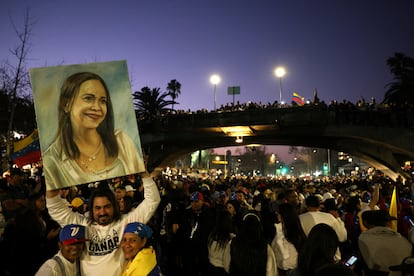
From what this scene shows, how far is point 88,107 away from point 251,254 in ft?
8.76

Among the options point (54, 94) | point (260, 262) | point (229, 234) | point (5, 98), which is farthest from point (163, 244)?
point (5, 98)

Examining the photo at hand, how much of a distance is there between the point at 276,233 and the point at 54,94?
373 centimetres

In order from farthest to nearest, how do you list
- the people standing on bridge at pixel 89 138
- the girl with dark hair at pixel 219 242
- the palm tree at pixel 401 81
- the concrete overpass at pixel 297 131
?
the palm tree at pixel 401 81
the concrete overpass at pixel 297 131
the girl with dark hair at pixel 219 242
the people standing on bridge at pixel 89 138

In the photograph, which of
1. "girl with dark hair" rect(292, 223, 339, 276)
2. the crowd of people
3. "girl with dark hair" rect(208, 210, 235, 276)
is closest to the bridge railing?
the crowd of people

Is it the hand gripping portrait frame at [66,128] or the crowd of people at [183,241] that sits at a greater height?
the hand gripping portrait frame at [66,128]

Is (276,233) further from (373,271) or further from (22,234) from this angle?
(22,234)

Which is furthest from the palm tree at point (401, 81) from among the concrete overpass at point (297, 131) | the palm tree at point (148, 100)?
the palm tree at point (148, 100)

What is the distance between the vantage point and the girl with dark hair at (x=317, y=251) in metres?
3.84

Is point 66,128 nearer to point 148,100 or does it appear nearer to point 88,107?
point 88,107

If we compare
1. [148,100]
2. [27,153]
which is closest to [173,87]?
[148,100]

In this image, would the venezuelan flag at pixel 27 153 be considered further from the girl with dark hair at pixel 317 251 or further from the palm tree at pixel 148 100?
the palm tree at pixel 148 100

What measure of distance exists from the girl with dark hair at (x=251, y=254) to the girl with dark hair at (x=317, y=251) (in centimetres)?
54

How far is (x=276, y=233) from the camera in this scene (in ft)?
17.8

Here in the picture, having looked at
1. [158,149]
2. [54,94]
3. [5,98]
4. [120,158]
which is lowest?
[158,149]
